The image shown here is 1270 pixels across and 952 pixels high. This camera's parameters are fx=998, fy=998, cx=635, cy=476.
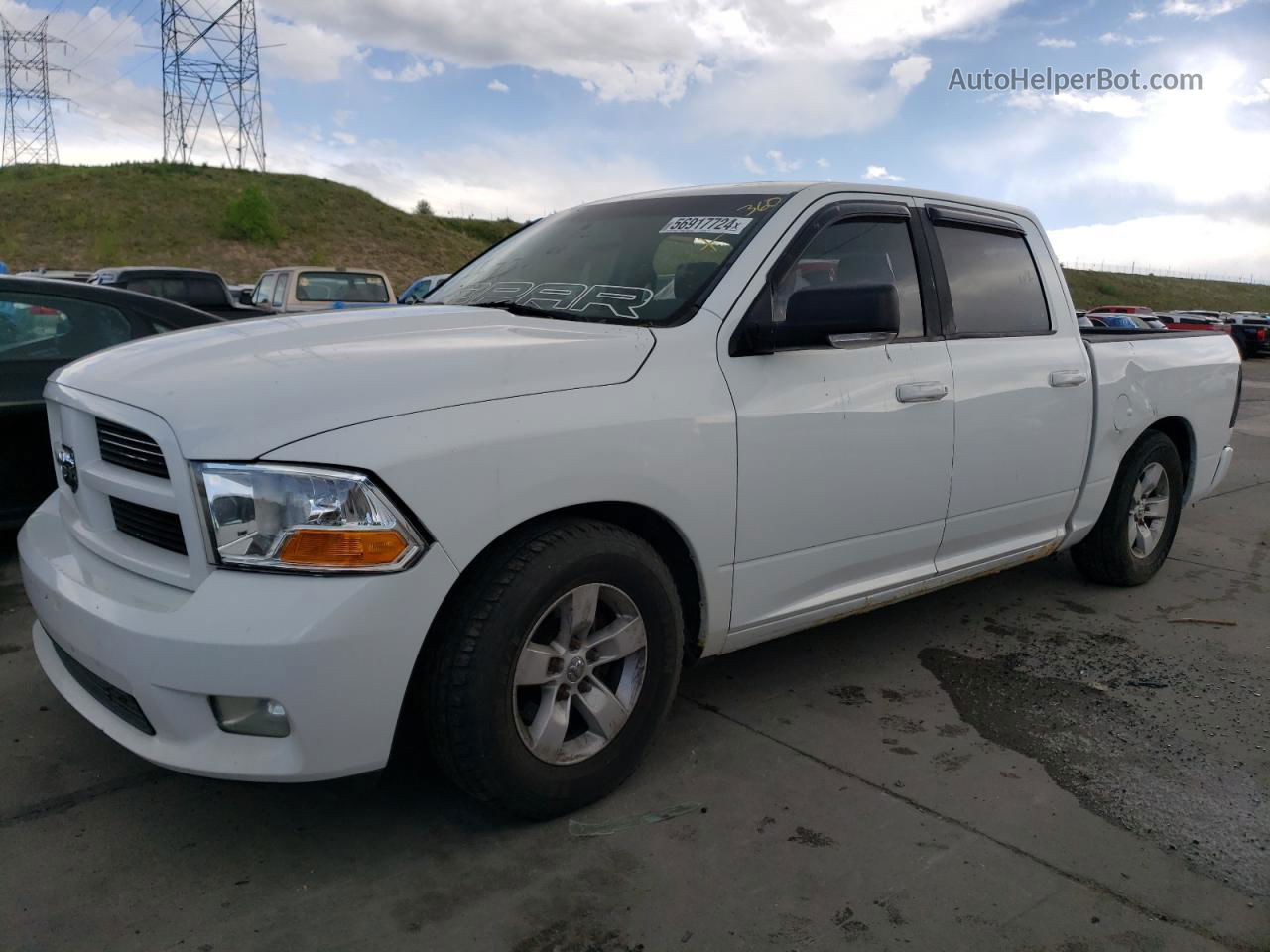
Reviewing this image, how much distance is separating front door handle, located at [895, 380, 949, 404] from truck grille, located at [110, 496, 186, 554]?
88.3 inches

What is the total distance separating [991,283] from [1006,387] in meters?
0.50

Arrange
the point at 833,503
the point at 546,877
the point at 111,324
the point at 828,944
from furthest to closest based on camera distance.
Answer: the point at 111,324 < the point at 833,503 < the point at 546,877 < the point at 828,944

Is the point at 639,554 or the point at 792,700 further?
the point at 792,700

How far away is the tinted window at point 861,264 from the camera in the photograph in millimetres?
3264

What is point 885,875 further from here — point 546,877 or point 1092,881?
point 546,877

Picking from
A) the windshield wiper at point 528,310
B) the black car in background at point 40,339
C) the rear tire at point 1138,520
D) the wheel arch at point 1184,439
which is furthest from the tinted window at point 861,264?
the black car in background at point 40,339

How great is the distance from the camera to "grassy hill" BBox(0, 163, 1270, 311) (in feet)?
173

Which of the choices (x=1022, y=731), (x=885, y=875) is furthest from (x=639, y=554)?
(x=1022, y=731)

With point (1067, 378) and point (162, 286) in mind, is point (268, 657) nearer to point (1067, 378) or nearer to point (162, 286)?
point (1067, 378)

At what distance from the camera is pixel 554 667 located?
2.60m

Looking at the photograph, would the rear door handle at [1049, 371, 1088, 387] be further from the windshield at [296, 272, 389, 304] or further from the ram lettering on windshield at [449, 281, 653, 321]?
the windshield at [296, 272, 389, 304]

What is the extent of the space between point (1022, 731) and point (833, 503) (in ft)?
3.46

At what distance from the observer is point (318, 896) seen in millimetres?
2375

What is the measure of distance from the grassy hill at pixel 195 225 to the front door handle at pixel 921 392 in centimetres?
5391
